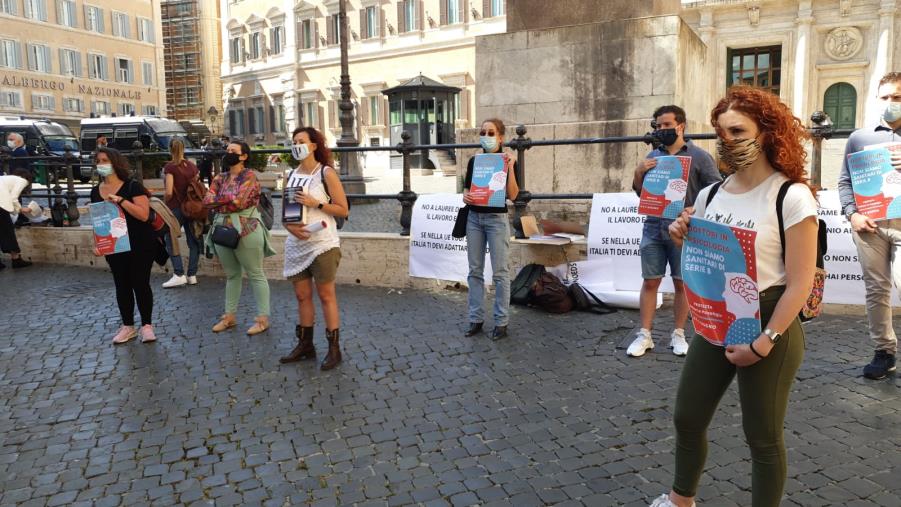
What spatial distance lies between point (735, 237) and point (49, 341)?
5903 mm

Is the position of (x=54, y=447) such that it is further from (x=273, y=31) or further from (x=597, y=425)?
(x=273, y=31)

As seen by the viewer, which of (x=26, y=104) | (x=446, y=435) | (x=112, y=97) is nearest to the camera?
(x=446, y=435)

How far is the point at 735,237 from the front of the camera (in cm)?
257

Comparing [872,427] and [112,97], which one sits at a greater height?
[112,97]

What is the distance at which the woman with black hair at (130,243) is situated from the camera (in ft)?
20.1

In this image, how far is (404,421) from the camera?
427cm

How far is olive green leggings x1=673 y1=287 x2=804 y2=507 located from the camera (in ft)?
8.48

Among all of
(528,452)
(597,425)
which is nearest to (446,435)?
(528,452)

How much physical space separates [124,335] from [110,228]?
36.2 inches

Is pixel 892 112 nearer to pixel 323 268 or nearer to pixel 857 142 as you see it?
pixel 857 142

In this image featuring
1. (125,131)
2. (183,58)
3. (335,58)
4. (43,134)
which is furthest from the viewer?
(183,58)

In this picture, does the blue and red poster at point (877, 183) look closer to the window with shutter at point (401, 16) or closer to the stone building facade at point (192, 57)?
the window with shutter at point (401, 16)

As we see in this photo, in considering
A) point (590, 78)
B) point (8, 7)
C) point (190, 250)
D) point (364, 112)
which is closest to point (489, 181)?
point (590, 78)

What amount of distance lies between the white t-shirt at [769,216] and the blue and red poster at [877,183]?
237 cm
